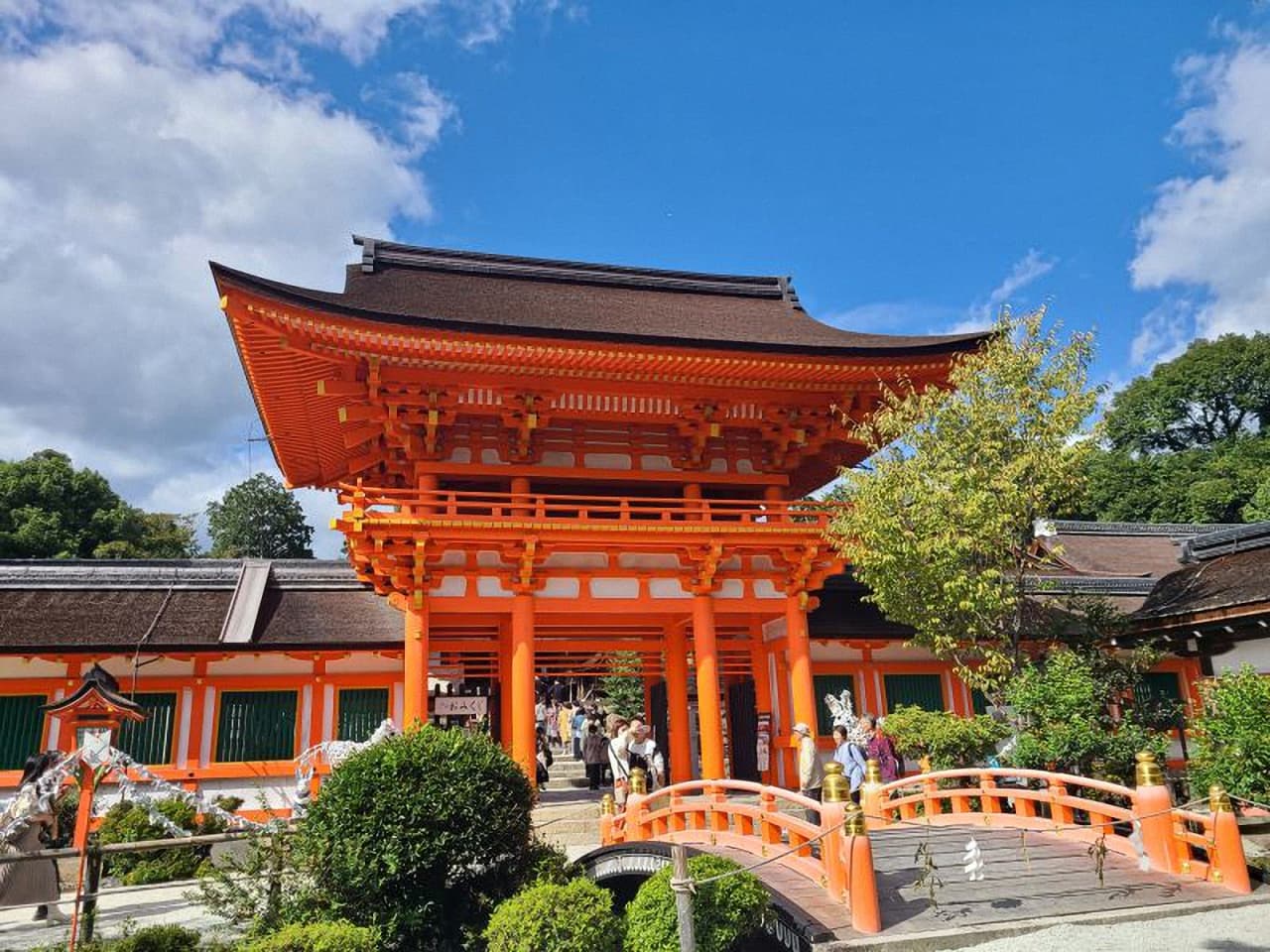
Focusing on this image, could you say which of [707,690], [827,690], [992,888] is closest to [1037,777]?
[992,888]

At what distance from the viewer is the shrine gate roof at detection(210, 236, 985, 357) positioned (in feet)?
48.3

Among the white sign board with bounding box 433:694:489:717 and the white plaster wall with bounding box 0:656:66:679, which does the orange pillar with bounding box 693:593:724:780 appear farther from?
the white plaster wall with bounding box 0:656:66:679

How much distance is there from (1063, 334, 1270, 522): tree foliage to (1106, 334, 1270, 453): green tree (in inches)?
1.9

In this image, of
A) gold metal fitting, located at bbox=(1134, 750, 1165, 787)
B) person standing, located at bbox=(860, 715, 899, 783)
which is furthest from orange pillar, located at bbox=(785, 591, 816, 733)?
gold metal fitting, located at bbox=(1134, 750, 1165, 787)

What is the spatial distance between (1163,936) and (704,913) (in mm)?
4219

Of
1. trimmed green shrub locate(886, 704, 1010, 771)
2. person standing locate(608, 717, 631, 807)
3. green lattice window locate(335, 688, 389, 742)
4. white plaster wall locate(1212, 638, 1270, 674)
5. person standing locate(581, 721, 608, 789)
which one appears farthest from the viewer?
person standing locate(581, 721, 608, 789)

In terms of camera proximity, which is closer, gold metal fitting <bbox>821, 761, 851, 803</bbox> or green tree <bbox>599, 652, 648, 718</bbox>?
gold metal fitting <bbox>821, 761, 851, 803</bbox>

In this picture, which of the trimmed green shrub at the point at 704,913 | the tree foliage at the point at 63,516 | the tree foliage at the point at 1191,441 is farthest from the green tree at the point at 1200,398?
the tree foliage at the point at 63,516

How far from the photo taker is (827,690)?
61.0 ft

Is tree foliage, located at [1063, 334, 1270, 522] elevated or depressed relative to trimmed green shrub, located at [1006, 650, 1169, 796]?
elevated

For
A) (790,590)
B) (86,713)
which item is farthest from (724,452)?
(86,713)

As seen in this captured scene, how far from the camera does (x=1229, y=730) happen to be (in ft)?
36.7

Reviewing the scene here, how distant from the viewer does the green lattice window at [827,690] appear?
1805cm

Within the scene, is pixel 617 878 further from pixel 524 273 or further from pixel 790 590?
pixel 524 273
